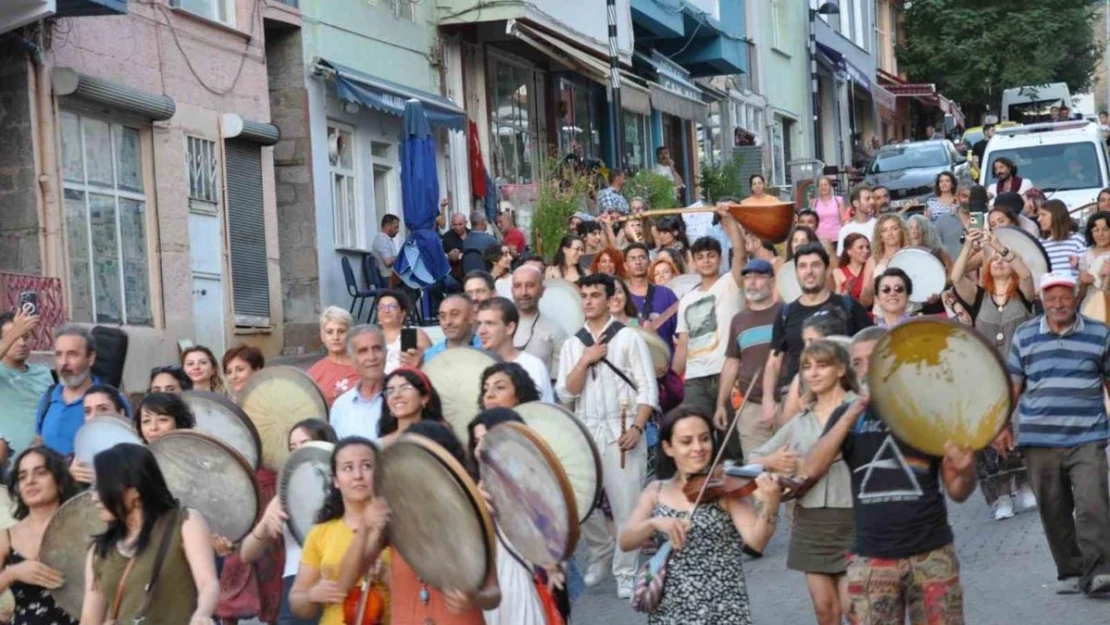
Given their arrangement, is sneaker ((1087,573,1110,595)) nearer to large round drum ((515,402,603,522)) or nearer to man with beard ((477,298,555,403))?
man with beard ((477,298,555,403))

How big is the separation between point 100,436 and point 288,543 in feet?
3.20

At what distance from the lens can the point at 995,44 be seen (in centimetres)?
5566

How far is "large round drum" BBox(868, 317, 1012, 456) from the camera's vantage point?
25.1 ft

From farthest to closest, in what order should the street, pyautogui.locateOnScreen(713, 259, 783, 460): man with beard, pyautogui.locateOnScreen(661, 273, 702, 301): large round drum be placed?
pyautogui.locateOnScreen(661, 273, 702, 301): large round drum → pyautogui.locateOnScreen(713, 259, 783, 460): man with beard → the street

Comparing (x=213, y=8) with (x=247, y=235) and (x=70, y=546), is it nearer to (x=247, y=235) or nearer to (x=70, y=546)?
(x=247, y=235)

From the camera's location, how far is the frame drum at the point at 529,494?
6922 millimetres

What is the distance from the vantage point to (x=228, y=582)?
370 inches

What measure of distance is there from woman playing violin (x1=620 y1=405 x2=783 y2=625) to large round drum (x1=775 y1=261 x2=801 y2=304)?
25.1 ft

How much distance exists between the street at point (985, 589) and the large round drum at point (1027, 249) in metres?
2.06

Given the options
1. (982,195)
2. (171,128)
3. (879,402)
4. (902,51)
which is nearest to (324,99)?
(171,128)

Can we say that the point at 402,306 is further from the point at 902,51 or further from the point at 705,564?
the point at 902,51

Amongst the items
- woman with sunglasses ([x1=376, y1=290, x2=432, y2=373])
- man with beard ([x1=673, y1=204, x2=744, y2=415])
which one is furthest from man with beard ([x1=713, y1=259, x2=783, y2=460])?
woman with sunglasses ([x1=376, y1=290, x2=432, y2=373])

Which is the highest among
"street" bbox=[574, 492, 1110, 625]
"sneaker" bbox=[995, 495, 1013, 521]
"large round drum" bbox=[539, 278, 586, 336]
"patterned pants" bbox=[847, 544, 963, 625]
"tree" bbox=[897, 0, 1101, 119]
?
"tree" bbox=[897, 0, 1101, 119]

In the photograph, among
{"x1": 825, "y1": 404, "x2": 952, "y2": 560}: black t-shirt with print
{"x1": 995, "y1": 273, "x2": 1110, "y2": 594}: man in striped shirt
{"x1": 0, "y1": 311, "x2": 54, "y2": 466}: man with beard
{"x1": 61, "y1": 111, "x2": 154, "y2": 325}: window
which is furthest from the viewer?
{"x1": 61, "y1": 111, "x2": 154, "y2": 325}: window
